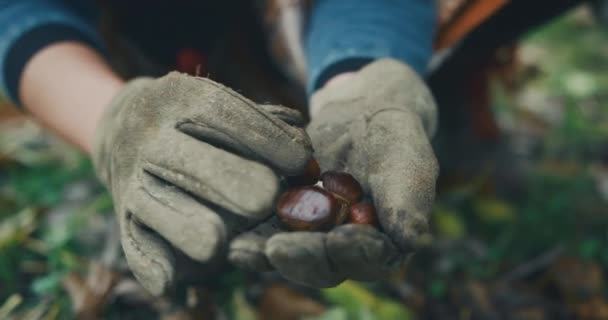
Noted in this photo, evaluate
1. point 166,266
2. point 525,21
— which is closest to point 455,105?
A: point 525,21

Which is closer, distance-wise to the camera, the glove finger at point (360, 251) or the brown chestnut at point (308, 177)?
the glove finger at point (360, 251)

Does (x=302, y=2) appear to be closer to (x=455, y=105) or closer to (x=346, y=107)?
(x=346, y=107)

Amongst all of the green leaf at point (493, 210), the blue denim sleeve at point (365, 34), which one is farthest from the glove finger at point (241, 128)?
the green leaf at point (493, 210)

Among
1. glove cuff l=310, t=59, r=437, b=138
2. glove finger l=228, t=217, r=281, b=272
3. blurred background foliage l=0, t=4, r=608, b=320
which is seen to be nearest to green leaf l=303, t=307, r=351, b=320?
blurred background foliage l=0, t=4, r=608, b=320

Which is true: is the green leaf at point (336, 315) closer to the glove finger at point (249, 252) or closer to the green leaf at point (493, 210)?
the glove finger at point (249, 252)

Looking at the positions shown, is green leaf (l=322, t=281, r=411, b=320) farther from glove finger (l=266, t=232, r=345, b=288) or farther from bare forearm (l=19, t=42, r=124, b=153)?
bare forearm (l=19, t=42, r=124, b=153)

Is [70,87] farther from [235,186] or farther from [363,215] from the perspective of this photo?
[363,215]

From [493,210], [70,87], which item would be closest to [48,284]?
[70,87]
